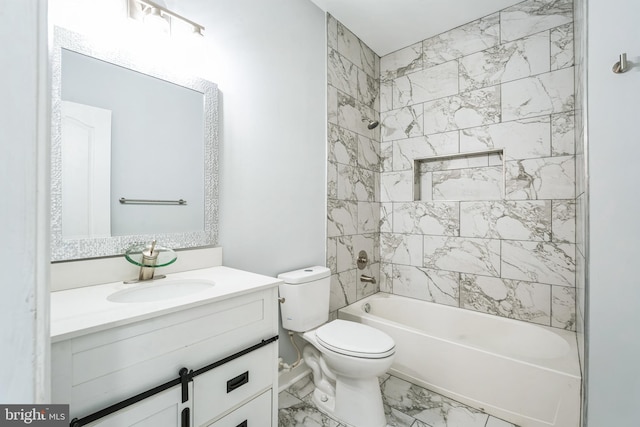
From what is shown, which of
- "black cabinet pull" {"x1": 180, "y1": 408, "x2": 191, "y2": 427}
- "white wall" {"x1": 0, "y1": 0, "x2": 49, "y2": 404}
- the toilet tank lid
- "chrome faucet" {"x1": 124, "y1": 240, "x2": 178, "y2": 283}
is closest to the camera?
"white wall" {"x1": 0, "y1": 0, "x2": 49, "y2": 404}

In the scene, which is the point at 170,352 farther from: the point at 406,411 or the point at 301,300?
the point at 406,411

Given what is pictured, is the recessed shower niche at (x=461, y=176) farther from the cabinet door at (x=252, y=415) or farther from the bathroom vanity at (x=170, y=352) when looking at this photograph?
the cabinet door at (x=252, y=415)

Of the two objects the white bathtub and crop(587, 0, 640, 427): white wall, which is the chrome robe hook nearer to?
crop(587, 0, 640, 427): white wall

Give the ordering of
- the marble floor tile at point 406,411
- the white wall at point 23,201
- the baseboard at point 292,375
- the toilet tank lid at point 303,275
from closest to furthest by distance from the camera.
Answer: the white wall at point 23,201
the marble floor tile at point 406,411
the toilet tank lid at point 303,275
the baseboard at point 292,375

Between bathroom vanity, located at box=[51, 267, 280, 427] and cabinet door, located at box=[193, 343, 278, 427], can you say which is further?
cabinet door, located at box=[193, 343, 278, 427]

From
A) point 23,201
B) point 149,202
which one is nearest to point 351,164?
point 149,202

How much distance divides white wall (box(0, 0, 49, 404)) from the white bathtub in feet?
6.52

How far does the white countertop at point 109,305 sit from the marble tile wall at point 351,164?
1191 mm

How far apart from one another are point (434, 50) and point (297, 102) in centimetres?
145

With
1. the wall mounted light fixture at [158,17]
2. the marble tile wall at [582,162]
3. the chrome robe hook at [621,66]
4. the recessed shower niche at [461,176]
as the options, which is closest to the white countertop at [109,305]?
Result: the wall mounted light fixture at [158,17]

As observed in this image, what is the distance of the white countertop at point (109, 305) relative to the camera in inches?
30.2

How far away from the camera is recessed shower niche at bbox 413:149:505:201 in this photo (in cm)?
232

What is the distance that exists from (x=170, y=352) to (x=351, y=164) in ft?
6.49

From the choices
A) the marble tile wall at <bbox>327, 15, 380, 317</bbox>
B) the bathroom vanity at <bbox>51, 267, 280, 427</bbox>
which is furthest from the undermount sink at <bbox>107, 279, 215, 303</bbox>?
the marble tile wall at <bbox>327, 15, 380, 317</bbox>
